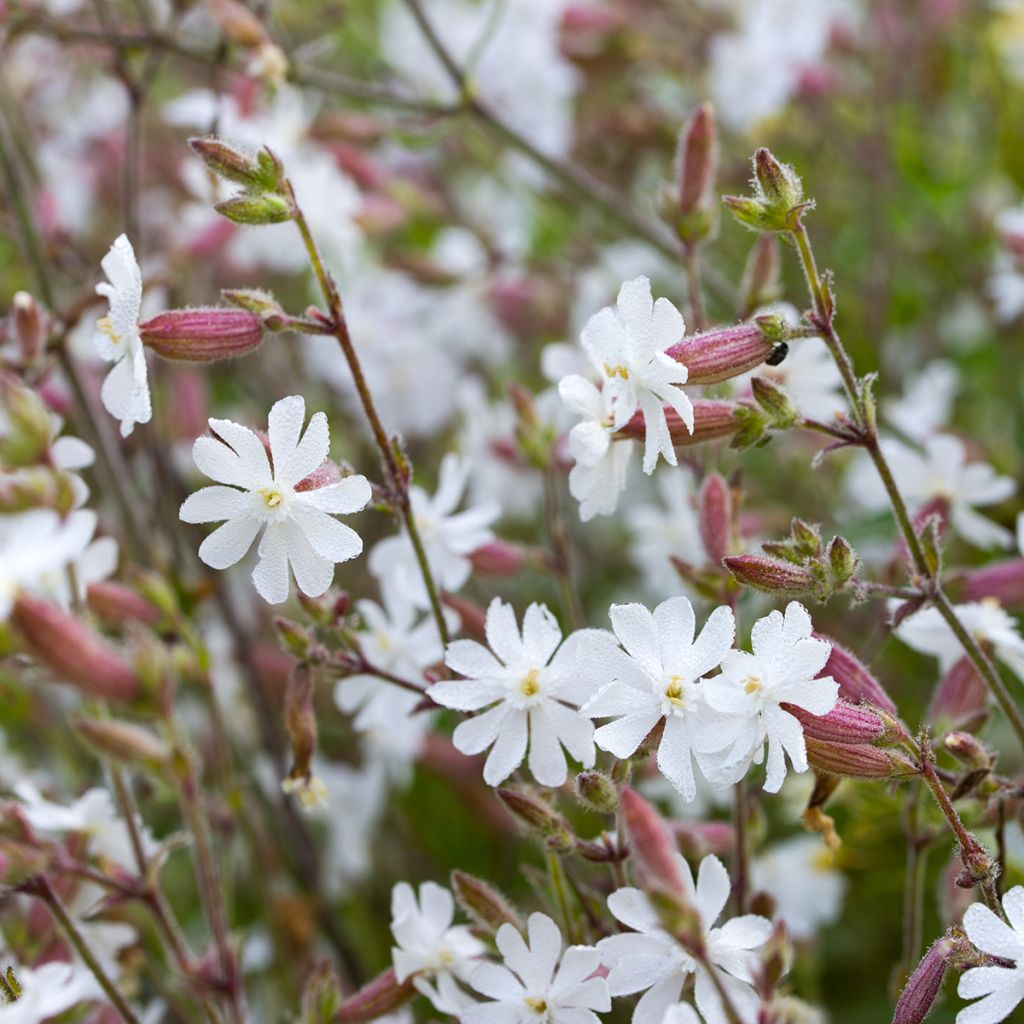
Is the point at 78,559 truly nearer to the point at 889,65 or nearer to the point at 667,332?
the point at 667,332

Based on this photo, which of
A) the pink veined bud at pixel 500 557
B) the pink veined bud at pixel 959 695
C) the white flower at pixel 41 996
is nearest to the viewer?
the white flower at pixel 41 996

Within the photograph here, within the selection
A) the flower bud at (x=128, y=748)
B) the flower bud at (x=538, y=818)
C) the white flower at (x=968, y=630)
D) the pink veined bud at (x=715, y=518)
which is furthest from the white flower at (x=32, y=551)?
the white flower at (x=968, y=630)

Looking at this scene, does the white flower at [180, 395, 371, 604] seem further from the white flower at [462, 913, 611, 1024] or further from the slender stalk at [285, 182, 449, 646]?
the white flower at [462, 913, 611, 1024]

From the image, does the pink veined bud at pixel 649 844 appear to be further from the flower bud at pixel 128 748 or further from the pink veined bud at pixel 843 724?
the flower bud at pixel 128 748

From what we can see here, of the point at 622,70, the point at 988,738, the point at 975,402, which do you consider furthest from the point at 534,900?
the point at 622,70

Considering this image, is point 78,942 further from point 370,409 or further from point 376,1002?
A: point 370,409

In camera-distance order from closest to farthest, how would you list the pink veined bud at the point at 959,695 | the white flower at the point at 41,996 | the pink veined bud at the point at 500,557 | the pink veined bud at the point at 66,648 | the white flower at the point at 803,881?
the white flower at the point at 41,996 → the pink veined bud at the point at 66,648 → the pink veined bud at the point at 959,695 → the pink veined bud at the point at 500,557 → the white flower at the point at 803,881
